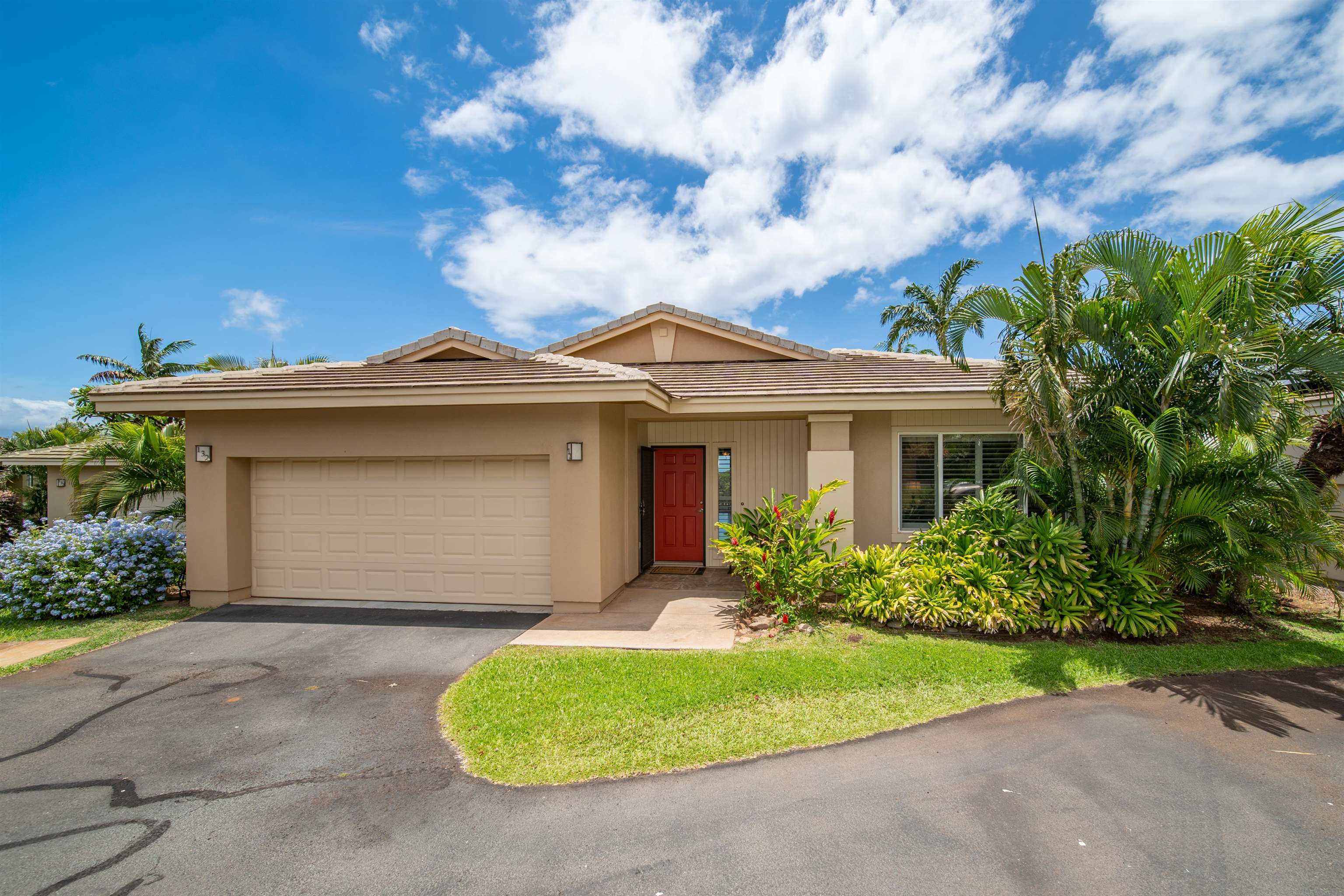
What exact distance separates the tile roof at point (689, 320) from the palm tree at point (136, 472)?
6.38 meters

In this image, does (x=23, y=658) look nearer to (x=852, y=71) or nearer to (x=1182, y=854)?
(x=1182, y=854)

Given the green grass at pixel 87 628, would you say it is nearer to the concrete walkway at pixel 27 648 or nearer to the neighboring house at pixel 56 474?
the concrete walkway at pixel 27 648

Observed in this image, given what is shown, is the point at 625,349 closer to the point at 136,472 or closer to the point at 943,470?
the point at 943,470

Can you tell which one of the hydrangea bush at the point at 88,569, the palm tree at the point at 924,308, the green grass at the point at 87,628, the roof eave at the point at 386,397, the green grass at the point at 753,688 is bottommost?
the green grass at the point at 87,628

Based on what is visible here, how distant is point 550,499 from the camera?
789cm

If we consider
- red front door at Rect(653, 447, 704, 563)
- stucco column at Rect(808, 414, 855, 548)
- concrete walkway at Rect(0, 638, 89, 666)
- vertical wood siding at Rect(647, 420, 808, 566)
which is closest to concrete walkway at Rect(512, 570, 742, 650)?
red front door at Rect(653, 447, 704, 563)

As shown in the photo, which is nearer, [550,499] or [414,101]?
[550,499]

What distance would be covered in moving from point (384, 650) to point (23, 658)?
12.6ft

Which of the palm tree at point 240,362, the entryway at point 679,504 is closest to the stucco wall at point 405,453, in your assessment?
the entryway at point 679,504

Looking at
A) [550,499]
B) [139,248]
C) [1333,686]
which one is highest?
[139,248]

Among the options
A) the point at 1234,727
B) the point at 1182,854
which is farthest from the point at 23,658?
the point at 1234,727

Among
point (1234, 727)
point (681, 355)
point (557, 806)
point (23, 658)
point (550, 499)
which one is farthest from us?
point (681, 355)

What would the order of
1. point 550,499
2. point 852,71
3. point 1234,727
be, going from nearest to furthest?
point 1234,727, point 550,499, point 852,71

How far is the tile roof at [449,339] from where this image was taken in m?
9.13
